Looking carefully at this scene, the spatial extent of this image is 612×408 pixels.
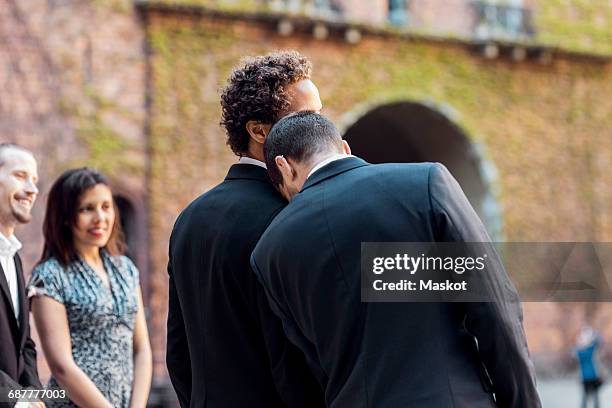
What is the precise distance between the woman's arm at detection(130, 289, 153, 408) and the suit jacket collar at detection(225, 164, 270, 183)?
1.55m

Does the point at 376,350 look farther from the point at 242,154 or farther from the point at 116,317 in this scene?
the point at 116,317

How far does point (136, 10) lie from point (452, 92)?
5218 millimetres

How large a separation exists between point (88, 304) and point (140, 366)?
45cm

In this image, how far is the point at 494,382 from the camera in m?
2.57

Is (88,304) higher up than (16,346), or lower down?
higher up

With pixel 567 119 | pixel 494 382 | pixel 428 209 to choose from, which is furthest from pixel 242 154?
pixel 567 119

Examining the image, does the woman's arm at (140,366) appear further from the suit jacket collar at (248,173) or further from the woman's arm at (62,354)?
the suit jacket collar at (248,173)

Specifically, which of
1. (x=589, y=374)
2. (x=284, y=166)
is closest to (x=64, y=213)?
(x=284, y=166)

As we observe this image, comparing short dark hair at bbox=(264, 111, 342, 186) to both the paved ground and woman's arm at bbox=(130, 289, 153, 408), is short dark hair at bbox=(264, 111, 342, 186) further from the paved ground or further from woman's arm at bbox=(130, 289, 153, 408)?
the paved ground

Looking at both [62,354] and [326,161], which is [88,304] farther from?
[326,161]

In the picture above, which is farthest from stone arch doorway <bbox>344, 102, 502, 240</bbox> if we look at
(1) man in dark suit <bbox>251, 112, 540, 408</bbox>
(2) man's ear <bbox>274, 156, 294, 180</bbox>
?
(1) man in dark suit <bbox>251, 112, 540, 408</bbox>

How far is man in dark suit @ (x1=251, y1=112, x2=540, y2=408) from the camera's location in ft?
8.30

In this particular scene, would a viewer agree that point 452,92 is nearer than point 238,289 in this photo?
No

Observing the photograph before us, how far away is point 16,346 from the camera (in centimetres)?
394
